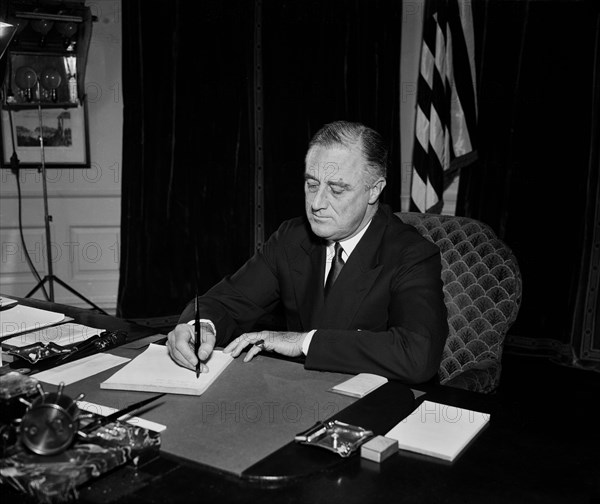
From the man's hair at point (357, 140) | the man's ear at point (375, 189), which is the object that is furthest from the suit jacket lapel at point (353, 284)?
the man's hair at point (357, 140)

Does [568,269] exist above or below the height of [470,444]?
below

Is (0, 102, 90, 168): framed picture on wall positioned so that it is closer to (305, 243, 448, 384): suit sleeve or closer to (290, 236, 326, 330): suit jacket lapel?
(290, 236, 326, 330): suit jacket lapel

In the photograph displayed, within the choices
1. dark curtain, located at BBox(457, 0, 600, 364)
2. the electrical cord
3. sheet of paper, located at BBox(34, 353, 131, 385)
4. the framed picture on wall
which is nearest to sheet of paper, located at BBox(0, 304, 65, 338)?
sheet of paper, located at BBox(34, 353, 131, 385)

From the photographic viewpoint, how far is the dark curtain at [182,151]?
4816 millimetres

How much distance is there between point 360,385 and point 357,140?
2.88ft

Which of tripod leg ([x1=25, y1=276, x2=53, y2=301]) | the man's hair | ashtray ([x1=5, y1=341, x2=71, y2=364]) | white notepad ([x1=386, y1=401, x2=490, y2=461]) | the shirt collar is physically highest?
the man's hair

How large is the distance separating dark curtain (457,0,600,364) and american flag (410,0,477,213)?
265 millimetres

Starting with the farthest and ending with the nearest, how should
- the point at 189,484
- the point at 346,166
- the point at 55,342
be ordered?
the point at 346,166, the point at 55,342, the point at 189,484

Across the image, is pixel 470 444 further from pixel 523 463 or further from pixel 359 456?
pixel 359 456

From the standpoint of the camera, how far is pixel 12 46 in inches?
181

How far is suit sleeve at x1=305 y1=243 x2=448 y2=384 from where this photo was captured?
71.4 inches

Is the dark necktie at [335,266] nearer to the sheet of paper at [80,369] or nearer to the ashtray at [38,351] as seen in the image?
the sheet of paper at [80,369]

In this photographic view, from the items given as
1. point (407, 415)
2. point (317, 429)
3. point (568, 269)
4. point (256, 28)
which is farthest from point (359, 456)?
point (256, 28)

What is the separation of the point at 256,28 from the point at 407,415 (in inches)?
156
